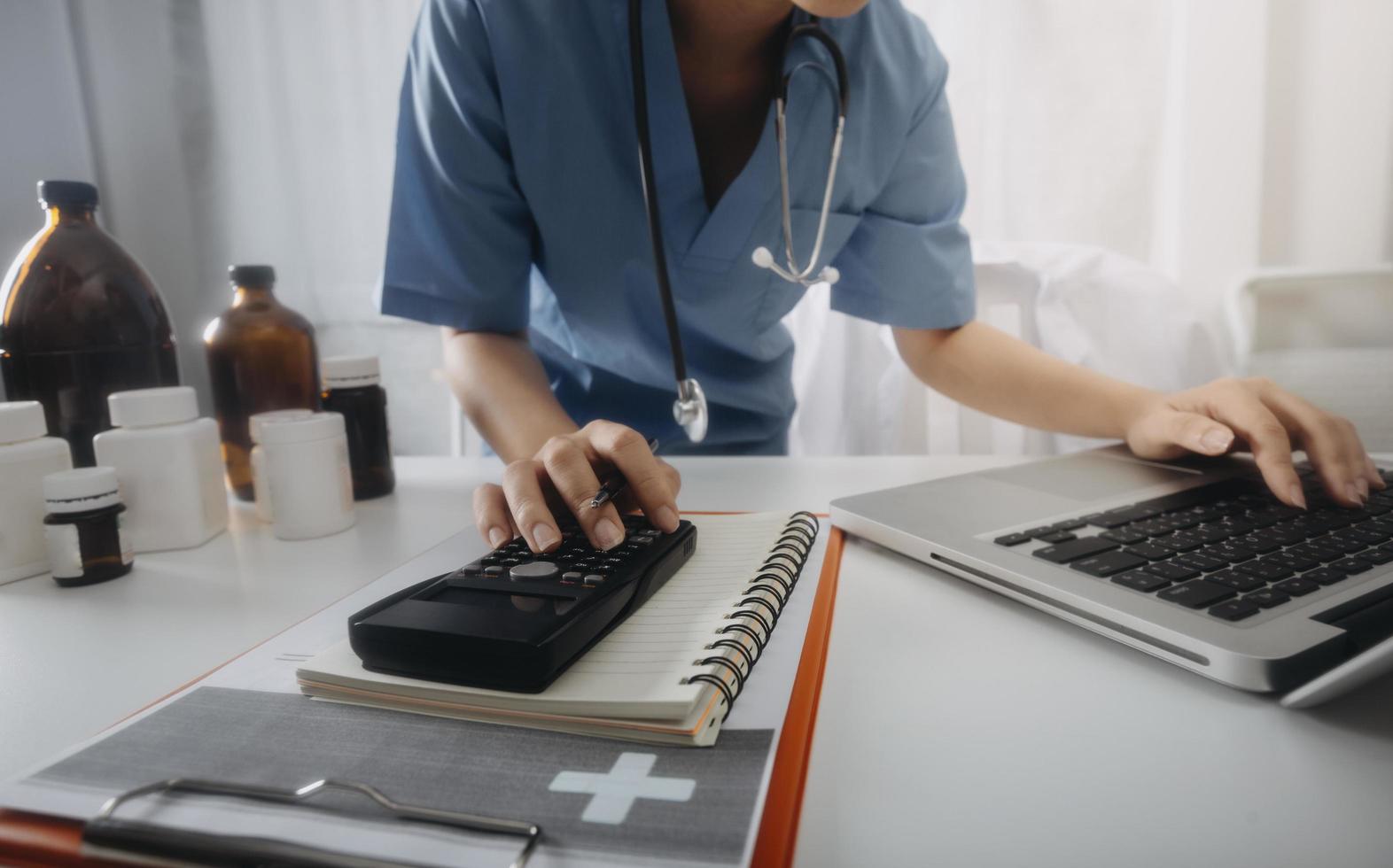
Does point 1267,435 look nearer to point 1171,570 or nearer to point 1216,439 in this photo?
point 1216,439

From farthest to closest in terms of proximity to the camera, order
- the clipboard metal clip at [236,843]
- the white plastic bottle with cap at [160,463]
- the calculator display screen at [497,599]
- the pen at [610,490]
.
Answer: the white plastic bottle with cap at [160,463] < the pen at [610,490] < the calculator display screen at [497,599] < the clipboard metal clip at [236,843]

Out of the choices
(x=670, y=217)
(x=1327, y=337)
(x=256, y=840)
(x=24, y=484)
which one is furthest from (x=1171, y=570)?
(x=1327, y=337)

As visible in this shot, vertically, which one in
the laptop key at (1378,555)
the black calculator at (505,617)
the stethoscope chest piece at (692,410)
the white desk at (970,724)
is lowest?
the white desk at (970,724)

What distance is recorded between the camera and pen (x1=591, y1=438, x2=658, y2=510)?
43cm

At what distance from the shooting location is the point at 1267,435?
0.51 m

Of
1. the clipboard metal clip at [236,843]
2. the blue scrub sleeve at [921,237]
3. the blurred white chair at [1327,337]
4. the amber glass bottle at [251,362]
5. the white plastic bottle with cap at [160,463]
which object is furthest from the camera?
the blurred white chair at [1327,337]

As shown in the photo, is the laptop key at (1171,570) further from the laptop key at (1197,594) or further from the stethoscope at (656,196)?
the stethoscope at (656,196)

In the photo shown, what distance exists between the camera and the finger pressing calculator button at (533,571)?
363 millimetres

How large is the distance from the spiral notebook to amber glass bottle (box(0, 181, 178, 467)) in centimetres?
42

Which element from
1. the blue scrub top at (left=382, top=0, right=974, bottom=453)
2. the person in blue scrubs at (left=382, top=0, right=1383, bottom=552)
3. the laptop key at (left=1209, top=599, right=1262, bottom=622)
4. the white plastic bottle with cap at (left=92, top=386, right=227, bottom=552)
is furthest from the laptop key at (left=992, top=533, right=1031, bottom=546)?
the white plastic bottle with cap at (left=92, top=386, right=227, bottom=552)

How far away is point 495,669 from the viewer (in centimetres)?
30

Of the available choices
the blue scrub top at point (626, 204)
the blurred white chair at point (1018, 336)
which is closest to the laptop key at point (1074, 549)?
the blue scrub top at point (626, 204)

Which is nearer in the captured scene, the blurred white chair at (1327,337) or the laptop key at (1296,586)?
the laptop key at (1296,586)

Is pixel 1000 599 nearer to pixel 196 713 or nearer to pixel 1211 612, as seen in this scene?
pixel 1211 612
